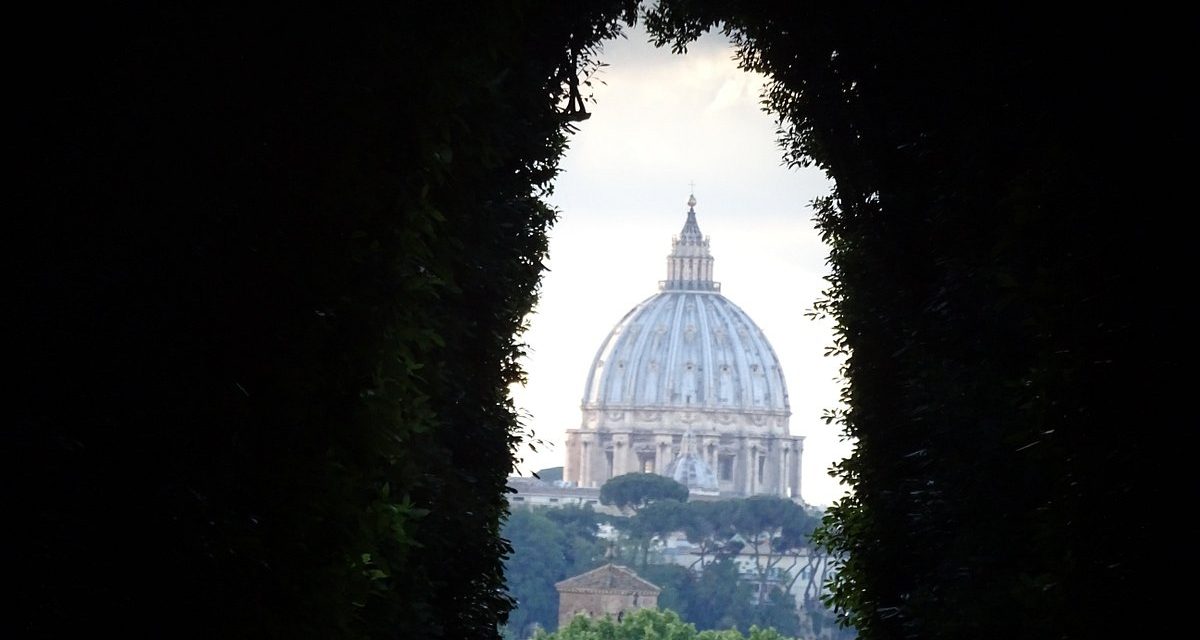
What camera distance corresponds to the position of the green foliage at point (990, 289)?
10.1 m

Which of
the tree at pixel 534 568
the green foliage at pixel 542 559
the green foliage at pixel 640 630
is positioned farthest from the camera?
the green foliage at pixel 542 559

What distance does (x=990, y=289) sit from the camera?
1520 cm

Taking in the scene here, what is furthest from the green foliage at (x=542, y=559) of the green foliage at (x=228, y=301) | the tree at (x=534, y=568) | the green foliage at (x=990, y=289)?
the green foliage at (x=228, y=301)

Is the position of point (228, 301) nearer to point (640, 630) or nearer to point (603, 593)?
point (640, 630)

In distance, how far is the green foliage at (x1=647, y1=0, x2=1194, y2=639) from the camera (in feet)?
33.1

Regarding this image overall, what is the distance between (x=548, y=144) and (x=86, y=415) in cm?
1145

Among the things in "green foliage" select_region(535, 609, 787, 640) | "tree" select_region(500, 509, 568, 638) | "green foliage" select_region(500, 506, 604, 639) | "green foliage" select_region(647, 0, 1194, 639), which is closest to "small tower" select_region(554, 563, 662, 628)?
"green foliage" select_region(500, 506, 604, 639)

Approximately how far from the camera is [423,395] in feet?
47.1

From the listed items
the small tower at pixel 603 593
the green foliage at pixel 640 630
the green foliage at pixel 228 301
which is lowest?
the green foliage at pixel 228 301

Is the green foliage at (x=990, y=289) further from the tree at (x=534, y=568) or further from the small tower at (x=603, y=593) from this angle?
the tree at (x=534, y=568)

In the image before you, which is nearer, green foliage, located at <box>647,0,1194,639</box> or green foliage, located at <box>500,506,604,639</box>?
green foliage, located at <box>647,0,1194,639</box>

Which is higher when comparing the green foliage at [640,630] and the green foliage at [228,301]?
the green foliage at [640,630]

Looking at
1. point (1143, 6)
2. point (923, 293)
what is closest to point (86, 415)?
point (1143, 6)

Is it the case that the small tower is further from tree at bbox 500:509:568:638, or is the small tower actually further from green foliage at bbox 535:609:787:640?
green foliage at bbox 535:609:787:640
